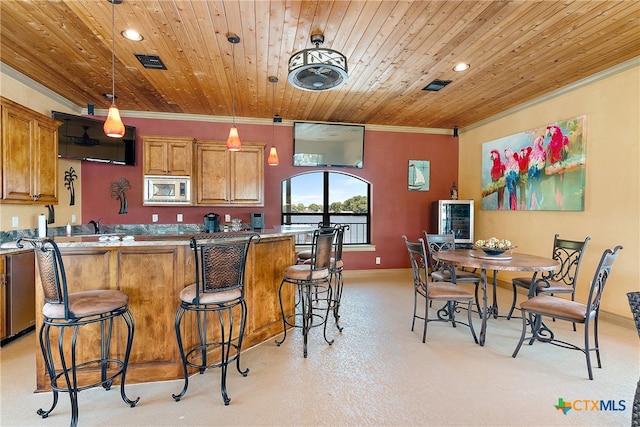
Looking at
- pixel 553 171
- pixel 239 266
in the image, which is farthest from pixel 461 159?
pixel 239 266

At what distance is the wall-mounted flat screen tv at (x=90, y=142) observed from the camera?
4.35 m

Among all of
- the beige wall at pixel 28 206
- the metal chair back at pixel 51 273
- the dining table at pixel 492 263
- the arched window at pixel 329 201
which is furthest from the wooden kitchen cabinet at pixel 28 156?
the dining table at pixel 492 263

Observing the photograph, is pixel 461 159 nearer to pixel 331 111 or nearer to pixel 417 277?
pixel 331 111

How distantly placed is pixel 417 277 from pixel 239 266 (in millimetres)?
Result: 1976

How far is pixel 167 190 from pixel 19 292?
87.8 inches

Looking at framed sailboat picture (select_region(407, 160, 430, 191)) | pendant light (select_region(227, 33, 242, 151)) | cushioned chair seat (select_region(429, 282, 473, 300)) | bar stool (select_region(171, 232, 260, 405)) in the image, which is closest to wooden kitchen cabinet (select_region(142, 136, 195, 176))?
pendant light (select_region(227, 33, 242, 151))

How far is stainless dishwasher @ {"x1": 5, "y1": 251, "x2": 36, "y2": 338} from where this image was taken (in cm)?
303

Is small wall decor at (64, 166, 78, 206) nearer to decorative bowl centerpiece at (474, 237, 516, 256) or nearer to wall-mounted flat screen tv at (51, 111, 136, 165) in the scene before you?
wall-mounted flat screen tv at (51, 111, 136, 165)

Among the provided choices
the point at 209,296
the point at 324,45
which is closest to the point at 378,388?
the point at 209,296

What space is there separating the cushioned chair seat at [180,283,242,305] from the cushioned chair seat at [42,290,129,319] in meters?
0.38

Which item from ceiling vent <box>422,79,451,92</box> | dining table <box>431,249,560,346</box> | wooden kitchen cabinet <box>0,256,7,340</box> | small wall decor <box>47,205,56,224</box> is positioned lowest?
wooden kitchen cabinet <box>0,256,7,340</box>

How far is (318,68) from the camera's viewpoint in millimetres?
2668

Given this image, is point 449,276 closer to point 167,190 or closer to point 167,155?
point 167,190

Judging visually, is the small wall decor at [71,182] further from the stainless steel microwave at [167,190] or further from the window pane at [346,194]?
the window pane at [346,194]
